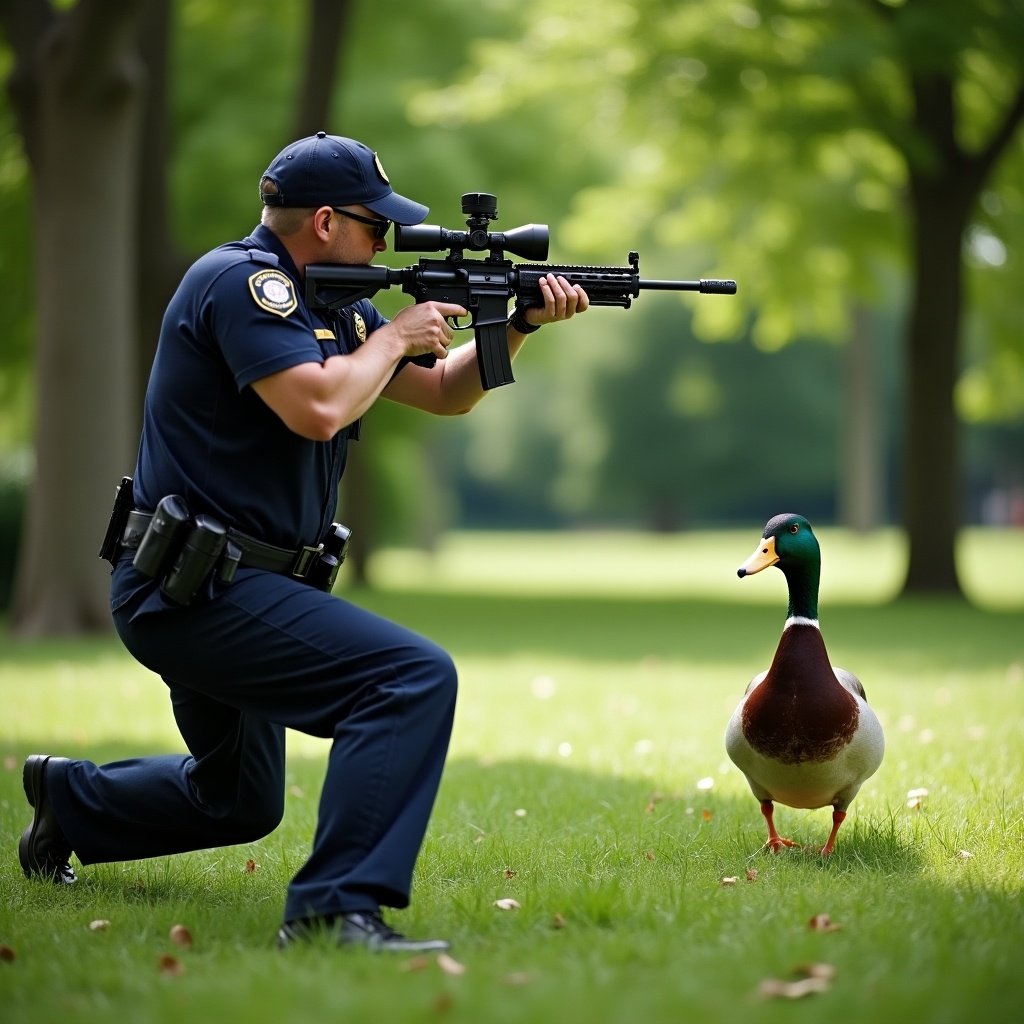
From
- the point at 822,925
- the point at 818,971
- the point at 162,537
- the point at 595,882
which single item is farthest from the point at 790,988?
the point at 162,537

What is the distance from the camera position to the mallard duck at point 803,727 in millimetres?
4719

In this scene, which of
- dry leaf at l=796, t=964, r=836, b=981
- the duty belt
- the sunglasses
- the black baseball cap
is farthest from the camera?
the sunglasses

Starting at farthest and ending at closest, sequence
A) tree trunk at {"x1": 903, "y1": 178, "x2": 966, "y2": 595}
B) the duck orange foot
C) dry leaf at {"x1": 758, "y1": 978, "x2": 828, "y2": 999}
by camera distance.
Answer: tree trunk at {"x1": 903, "y1": 178, "x2": 966, "y2": 595}, the duck orange foot, dry leaf at {"x1": 758, "y1": 978, "x2": 828, "y2": 999}

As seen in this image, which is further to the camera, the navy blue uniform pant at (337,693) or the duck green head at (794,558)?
the duck green head at (794,558)

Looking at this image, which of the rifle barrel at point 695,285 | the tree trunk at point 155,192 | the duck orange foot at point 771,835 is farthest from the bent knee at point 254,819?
the tree trunk at point 155,192

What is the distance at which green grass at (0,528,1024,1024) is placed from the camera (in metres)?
3.38

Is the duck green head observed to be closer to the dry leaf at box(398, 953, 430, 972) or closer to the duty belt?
the duty belt

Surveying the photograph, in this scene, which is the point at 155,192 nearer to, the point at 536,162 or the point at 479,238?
the point at 536,162

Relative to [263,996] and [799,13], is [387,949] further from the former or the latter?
[799,13]

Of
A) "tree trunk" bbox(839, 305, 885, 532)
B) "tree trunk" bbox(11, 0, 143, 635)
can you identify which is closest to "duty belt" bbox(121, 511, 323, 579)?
"tree trunk" bbox(11, 0, 143, 635)

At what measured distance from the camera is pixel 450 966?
3.59 meters

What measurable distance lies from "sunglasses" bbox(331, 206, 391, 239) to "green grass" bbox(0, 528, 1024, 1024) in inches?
81.1

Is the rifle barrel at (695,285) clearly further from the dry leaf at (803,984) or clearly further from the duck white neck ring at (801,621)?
the dry leaf at (803,984)

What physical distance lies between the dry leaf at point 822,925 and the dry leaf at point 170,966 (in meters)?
1.70
